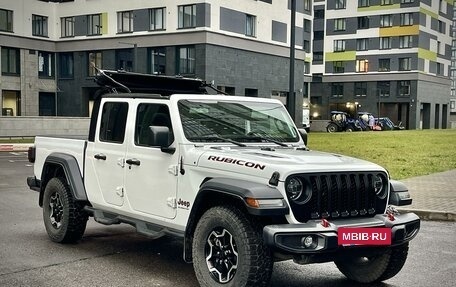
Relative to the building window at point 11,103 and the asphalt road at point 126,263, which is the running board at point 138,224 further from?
the building window at point 11,103

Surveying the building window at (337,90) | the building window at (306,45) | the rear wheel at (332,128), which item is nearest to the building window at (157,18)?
the rear wheel at (332,128)

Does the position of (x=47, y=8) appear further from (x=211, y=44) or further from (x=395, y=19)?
(x=395, y=19)

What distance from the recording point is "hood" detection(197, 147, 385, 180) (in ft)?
16.5

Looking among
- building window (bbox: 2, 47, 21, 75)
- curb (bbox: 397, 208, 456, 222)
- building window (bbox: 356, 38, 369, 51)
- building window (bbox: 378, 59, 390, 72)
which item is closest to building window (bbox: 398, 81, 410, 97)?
building window (bbox: 378, 59, 390, 72)

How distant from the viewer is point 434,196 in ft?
39.3

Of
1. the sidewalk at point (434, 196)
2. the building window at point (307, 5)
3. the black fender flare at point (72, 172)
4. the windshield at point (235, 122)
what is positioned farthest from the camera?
the building window at point (307, 5)

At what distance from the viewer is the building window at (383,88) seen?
71.8 meters

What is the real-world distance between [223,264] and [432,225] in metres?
5.44

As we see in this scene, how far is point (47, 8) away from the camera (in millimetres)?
49875

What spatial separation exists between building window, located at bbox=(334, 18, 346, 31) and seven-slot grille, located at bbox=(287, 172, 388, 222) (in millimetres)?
73473

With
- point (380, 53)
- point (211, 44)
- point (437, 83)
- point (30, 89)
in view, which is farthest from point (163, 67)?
point (437, 83)

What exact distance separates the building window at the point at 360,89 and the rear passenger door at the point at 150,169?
231 feet

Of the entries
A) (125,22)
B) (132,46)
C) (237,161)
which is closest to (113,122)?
(237,161)

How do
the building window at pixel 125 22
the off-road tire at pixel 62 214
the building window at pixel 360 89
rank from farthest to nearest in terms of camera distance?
the building window at pixel 360 89, the building window at pixel 125 22, the off-road tire at pixel 62 214
